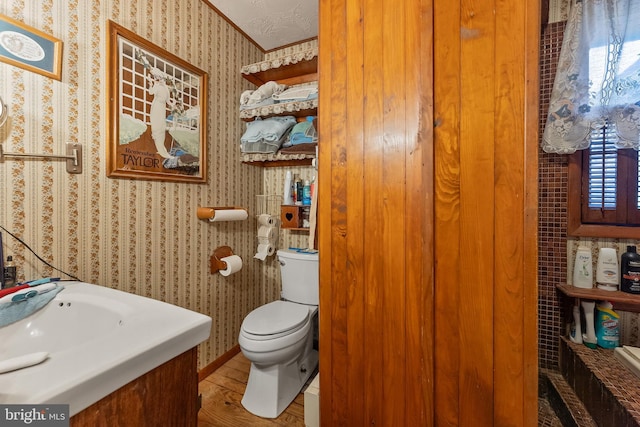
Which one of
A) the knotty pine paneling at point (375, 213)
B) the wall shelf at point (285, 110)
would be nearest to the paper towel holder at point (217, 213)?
the wall shelf at point (285, 110)

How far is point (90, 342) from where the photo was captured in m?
0.55

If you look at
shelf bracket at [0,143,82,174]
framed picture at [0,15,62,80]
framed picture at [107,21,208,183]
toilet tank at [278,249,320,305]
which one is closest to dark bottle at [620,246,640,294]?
toilet tank at [278,249,320,305]

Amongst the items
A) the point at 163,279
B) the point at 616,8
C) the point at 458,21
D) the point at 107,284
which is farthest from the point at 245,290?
the point at 616,8

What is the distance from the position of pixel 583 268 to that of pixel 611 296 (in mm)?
152

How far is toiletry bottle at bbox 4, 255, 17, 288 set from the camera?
0.92 m

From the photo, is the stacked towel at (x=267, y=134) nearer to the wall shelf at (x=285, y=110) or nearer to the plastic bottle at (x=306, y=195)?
the wall shelf at (x=285, y=110)

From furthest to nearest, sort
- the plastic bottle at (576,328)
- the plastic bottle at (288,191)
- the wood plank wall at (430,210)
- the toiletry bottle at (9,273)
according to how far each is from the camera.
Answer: the plastic bottle at (288,191)
the plastic bottle at (576,328)
the toiletry bottle at (9,273)
the wood plank wall at (430,210)

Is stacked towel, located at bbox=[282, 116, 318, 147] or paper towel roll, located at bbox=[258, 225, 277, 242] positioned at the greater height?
stacked towel, located at bbox=[282, 116, 318, 147]

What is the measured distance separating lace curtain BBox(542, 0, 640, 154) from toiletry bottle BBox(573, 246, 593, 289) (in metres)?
0.53

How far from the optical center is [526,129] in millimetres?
709

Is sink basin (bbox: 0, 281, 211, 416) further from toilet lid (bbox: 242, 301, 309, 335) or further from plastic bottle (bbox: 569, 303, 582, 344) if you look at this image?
plastic bottle (bbox: 569, 303, 582, 344)

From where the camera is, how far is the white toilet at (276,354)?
136 cm

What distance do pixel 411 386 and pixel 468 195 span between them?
63cm

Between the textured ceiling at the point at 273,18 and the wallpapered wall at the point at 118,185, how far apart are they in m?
0.10
